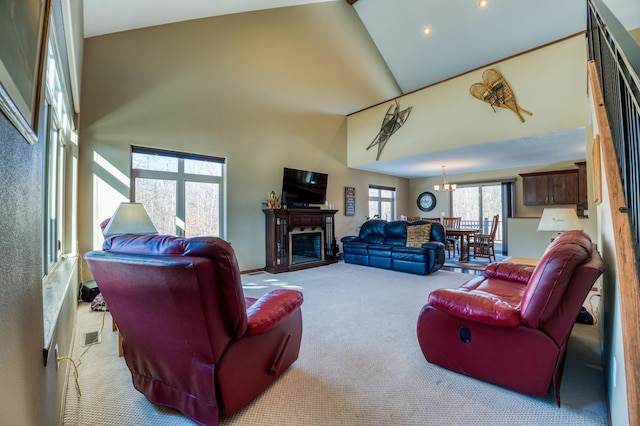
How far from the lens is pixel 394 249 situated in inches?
213

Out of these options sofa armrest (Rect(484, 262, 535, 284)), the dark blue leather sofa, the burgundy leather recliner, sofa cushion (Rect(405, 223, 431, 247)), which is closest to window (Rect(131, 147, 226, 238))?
the dark blue leather sofa

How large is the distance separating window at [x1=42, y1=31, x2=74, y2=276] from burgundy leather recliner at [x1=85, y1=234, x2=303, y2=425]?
0.77 meters

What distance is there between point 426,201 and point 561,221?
6094 mm

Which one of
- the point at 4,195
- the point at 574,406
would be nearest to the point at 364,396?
the point at 574,406

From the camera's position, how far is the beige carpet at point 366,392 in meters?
1.55

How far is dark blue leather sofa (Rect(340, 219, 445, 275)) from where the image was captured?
5.04m

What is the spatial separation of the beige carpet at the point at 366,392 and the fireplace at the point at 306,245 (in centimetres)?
304

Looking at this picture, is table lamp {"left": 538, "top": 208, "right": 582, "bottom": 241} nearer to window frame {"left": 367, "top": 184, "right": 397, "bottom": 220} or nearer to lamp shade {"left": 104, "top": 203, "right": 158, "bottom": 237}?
lamp shade {"left": 104, "top": 203, "right": 158, "bottom": 237}

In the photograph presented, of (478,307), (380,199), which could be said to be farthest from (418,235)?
(478,307)

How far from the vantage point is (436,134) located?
5.36 m

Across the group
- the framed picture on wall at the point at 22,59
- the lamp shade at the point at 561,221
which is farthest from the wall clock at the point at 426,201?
the framed picture on wall at the point at 22,59

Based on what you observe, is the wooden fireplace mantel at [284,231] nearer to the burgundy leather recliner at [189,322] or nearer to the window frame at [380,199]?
the window frame at [380,199]

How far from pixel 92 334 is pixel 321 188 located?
4.65 m

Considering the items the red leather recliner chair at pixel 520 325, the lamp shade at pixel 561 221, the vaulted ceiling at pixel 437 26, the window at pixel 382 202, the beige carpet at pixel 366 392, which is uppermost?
the vaulted ceiling at pixel 437 26
